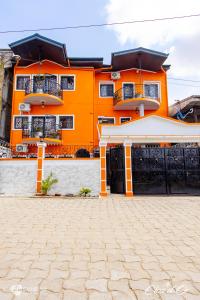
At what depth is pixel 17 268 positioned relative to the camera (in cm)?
319

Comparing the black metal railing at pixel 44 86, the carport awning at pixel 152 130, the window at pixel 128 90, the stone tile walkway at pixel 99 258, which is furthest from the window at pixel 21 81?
the stone tile walkway at pixel 99 258

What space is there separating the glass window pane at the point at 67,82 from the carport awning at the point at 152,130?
9438mm

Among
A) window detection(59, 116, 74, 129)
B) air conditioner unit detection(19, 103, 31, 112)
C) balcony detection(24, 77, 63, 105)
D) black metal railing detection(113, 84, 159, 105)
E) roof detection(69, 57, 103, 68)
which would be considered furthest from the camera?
black metal railing detection(113, 84, 159, 105)

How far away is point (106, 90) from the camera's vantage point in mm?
20406

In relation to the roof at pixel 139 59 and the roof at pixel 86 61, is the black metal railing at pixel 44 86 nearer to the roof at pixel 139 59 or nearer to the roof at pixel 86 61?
the roof at pixel 86 61

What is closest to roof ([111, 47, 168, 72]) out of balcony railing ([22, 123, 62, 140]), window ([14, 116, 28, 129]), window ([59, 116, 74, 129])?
window ([59, 116, 74, 129])

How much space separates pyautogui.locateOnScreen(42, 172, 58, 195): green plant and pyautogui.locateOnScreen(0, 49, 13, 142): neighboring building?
8.87m

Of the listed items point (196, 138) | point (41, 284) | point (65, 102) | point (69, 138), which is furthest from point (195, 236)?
point (65, 102)

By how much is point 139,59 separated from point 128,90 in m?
2.82

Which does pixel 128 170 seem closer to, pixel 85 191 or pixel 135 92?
pixel 85 191

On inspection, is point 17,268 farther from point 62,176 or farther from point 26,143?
point 26,143

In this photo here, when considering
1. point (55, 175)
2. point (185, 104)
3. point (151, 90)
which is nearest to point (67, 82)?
point (151, 90)

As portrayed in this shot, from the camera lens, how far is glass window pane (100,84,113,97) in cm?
2028

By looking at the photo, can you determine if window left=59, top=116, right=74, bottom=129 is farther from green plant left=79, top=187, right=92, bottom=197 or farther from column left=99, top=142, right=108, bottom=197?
green plant left=79, top=187, right=92, bottom=197
